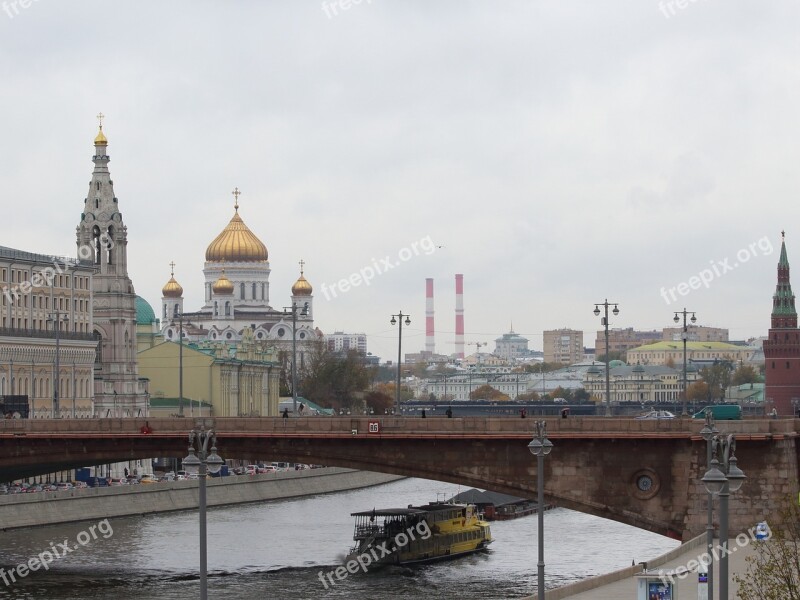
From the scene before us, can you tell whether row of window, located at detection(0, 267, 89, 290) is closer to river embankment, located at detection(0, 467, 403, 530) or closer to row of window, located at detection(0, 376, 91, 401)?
row of window, located at detection(0, 376, 91, 401)

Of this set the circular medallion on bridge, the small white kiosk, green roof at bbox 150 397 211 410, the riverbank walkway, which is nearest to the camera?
the small white kiosk

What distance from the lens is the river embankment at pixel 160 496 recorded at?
97.6 m

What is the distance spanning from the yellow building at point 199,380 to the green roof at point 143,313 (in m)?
4.60

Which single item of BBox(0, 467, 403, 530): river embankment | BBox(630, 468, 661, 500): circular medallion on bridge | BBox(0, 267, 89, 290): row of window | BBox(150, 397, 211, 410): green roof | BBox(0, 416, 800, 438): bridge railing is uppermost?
BBox(0, 267, 89, 290): row of window

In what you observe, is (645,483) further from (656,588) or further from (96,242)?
(96,242)

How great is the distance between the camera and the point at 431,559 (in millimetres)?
84438

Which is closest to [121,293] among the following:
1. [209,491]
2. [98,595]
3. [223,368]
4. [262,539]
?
[223,368]

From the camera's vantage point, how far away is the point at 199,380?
170625 mm

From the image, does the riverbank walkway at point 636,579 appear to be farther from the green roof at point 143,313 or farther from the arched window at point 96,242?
the green roof at point 143,313

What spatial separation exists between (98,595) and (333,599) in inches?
336

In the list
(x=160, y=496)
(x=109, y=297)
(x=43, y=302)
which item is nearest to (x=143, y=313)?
Answer: (x=109, y=297)

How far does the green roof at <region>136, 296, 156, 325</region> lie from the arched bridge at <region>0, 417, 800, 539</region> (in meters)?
101

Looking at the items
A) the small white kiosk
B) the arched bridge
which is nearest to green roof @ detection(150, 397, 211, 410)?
the arched bridge

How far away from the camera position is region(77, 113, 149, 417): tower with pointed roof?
494 feet
